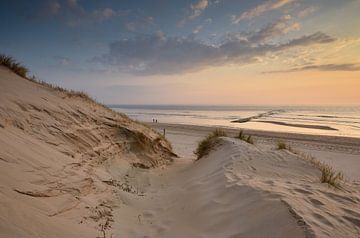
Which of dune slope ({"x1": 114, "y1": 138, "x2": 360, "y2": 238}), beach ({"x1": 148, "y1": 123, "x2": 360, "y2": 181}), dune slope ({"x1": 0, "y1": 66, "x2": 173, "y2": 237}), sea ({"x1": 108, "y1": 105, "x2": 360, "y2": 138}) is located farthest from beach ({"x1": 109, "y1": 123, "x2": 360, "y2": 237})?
sea ({"x1": 108, "y1": 105, "x2": 360, "y2": 138})

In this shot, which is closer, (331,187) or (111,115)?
(331,187)

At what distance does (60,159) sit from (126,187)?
5.35 ft

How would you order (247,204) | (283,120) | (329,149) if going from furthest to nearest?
1. (283,120)
2. (329,149)
3. (247,204)

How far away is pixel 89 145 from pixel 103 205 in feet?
8.48

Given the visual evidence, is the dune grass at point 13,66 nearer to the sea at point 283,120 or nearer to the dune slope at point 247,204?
the dune slope at point 247,204

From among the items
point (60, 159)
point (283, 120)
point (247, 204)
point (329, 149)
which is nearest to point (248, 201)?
point (247, 204)

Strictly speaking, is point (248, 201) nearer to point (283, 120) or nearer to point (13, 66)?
point (13, 66)

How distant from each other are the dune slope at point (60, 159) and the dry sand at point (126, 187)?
0.07ft

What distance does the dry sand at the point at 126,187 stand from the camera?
10.9 ft

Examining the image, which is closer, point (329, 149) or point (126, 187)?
point (126, 187)

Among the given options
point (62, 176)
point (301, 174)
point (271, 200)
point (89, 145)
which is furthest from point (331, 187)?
point (89, 145)

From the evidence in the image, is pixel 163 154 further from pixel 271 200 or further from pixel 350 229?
pixel 350 229

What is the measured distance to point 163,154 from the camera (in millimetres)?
10062

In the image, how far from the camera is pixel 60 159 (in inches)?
204
